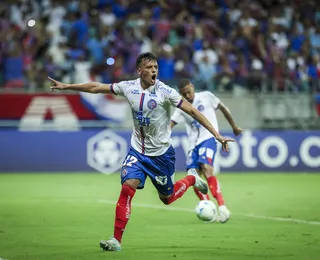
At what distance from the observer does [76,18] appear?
2341 centimetres

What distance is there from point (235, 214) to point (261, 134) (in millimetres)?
8879

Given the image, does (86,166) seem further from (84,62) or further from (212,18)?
(212,18)

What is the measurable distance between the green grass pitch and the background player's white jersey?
4.08ft

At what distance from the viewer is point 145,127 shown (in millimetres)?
9602

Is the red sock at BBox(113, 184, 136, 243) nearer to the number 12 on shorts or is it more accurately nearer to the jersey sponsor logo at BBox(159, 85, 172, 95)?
the number 12 on shorts

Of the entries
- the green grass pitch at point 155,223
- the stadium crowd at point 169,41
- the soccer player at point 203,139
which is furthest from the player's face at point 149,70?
the stadium crowd at point 169,41

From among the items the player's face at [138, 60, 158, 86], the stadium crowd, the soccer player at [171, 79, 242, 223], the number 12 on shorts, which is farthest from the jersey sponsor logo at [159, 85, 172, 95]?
the stadium crowd

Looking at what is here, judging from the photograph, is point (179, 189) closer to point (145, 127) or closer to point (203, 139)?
point (145, 127)

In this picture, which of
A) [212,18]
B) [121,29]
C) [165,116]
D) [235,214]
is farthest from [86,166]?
[165,116]

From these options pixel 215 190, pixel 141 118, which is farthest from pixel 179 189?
pixel 215 190

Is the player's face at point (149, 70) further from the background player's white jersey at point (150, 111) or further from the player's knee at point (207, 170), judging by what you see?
the player's knee at point (207, 170)

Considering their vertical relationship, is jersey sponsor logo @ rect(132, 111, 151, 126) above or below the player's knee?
above

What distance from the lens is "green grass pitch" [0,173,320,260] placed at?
905cm

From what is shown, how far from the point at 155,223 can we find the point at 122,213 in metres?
2.99
